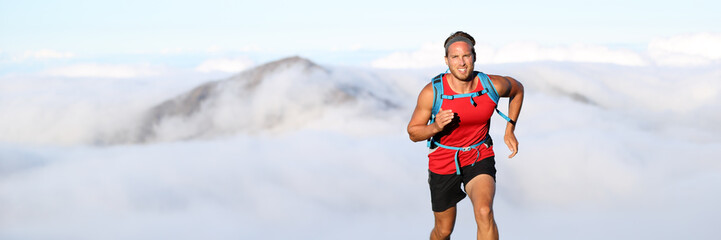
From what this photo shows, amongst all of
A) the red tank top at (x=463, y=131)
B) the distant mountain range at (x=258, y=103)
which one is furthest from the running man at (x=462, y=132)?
the distant mountain range at (x=258, y=103)

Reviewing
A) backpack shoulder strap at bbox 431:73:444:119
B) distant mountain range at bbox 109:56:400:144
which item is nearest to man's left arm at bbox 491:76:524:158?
backpack shoulder strap at bbox 431:73:444:119

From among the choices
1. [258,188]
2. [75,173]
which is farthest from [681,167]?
[75,173]

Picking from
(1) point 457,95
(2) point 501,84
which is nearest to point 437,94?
(1) point 457,95

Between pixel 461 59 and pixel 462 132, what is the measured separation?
3.19ft

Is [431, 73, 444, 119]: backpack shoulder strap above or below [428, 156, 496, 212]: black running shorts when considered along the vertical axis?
above

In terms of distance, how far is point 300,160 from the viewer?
498ft

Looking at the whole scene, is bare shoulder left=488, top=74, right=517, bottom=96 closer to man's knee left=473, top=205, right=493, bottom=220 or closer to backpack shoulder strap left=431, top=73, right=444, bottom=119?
backpack shoulder strap left=431, top=73, right=444, bottom=119

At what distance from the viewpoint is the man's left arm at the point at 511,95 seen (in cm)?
706

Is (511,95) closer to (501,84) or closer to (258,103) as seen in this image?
(501,84)

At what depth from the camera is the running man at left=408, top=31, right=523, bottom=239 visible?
6.57 metres

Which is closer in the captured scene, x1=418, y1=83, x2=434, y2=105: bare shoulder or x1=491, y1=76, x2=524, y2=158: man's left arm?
x1=418, y1=83, x2=434, y2=105: bare shoulder

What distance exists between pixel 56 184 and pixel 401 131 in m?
85.4

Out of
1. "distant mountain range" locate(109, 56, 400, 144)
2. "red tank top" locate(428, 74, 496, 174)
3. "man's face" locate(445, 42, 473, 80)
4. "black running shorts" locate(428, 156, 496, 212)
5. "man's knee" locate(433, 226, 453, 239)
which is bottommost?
"man's knee" locate(433, 226, 453, 239)

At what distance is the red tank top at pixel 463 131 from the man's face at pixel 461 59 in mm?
262
